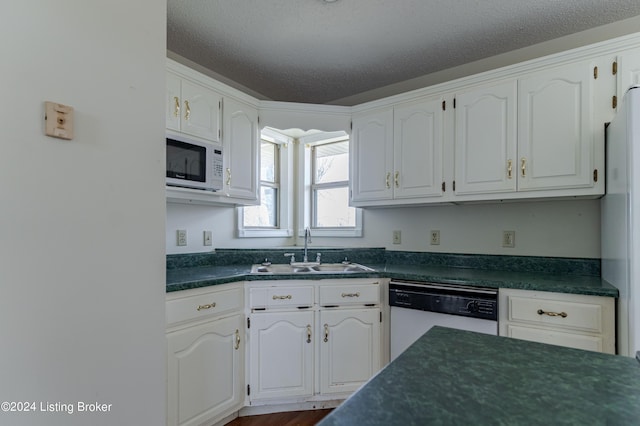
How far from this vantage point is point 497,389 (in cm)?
58

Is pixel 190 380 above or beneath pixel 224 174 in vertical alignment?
beneath

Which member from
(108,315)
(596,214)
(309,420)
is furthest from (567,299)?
(108,315)

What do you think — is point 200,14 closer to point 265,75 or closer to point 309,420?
point 265,75

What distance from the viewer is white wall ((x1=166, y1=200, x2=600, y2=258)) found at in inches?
87.9

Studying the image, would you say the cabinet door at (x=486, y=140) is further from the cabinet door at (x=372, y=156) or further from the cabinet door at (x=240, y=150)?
the cabinet door at (x=240, y=150)

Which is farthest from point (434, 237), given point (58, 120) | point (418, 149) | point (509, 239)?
point (58, 120)

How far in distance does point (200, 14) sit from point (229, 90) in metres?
0.50

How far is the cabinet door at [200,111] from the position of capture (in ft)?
7.04

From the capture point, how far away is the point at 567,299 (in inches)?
69.3

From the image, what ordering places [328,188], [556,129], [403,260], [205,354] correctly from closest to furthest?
[205,354]
[556,129]
[403,260]
[328,188]

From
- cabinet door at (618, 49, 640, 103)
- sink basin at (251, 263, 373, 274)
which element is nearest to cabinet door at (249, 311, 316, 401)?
sink basin at (251, 263, 373, 274)

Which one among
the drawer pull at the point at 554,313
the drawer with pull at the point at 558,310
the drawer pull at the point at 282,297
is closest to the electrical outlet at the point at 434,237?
the drawer with pull at the point at 558,310

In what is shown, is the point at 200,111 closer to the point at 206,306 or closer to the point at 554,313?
the point at 206,306

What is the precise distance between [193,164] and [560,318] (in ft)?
7.30
